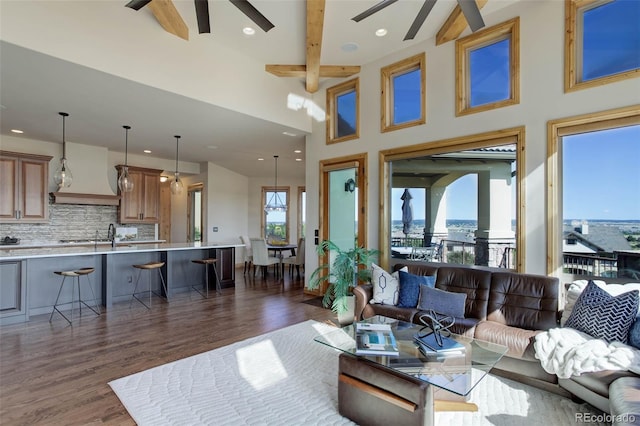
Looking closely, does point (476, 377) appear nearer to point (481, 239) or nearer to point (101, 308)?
point (481, 239)

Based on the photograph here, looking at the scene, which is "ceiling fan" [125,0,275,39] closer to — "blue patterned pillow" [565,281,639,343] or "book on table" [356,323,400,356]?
"book on table" [356,323,400,356]

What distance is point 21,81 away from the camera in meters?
3.87

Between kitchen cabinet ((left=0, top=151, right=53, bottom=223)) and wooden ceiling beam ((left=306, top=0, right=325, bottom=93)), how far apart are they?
18.5 ft

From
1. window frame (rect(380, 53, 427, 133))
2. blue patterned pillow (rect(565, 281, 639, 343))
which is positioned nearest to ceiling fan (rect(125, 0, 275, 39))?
window frame (rect(380, 53, 427, 133))

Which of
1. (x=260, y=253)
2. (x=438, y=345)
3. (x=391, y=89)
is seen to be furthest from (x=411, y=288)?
(x=260, y=253)

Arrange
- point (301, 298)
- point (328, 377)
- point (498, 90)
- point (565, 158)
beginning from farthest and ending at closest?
point (301, 298) < point (498, 90) < point (565, 158) < point (328, 377)

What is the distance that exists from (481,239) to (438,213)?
0.71 metres

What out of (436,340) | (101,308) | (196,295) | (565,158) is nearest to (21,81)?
(101,308)

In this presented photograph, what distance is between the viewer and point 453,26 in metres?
4.11

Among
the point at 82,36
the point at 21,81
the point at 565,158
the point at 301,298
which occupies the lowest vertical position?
the point at 301,298

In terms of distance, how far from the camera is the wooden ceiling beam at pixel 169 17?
3553 mm

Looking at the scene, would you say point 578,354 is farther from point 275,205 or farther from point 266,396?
point 275,205

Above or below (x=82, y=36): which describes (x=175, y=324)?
below

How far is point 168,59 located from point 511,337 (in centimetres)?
493
